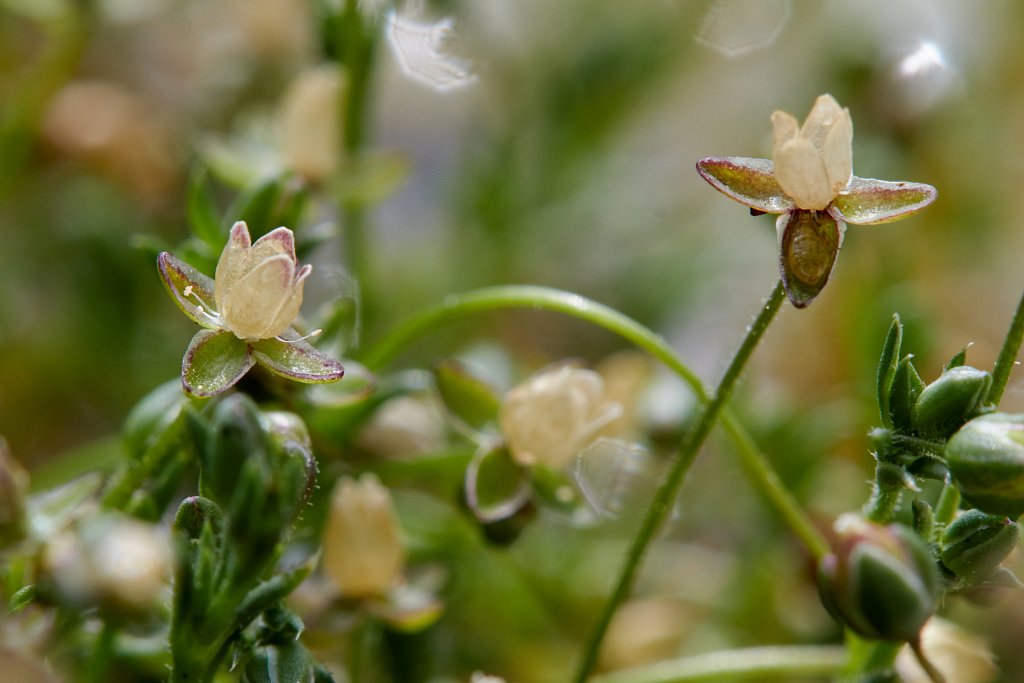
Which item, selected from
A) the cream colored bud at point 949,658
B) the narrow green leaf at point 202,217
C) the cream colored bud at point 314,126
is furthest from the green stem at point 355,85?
the cream colored bud at point 949,658

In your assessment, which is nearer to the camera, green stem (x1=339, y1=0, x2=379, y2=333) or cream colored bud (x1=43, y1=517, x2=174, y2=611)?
cream colored bud (x1=43, y1=517, x2=174, y2=611)

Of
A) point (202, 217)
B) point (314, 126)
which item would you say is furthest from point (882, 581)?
point (314, 126)

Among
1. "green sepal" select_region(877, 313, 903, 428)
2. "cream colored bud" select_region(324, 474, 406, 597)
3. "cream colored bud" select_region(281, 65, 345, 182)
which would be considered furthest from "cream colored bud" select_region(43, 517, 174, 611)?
"cream colored bud" select_region(281, 65, 345, 182)

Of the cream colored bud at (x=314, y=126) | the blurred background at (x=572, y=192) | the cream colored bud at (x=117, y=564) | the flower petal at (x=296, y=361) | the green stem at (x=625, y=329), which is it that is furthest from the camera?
the blurred background at (x=572, y=192)

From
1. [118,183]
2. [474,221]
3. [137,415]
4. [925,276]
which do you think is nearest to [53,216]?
[118,183]

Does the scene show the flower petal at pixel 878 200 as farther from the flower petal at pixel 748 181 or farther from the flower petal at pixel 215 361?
the flower petal at pixel 215 361

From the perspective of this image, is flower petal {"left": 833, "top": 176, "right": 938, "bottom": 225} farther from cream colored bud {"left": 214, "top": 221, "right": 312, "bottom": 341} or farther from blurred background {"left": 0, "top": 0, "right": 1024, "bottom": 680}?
blurred background {"left": 0, "top": 0, "right": 1024, "bottom": 680}
